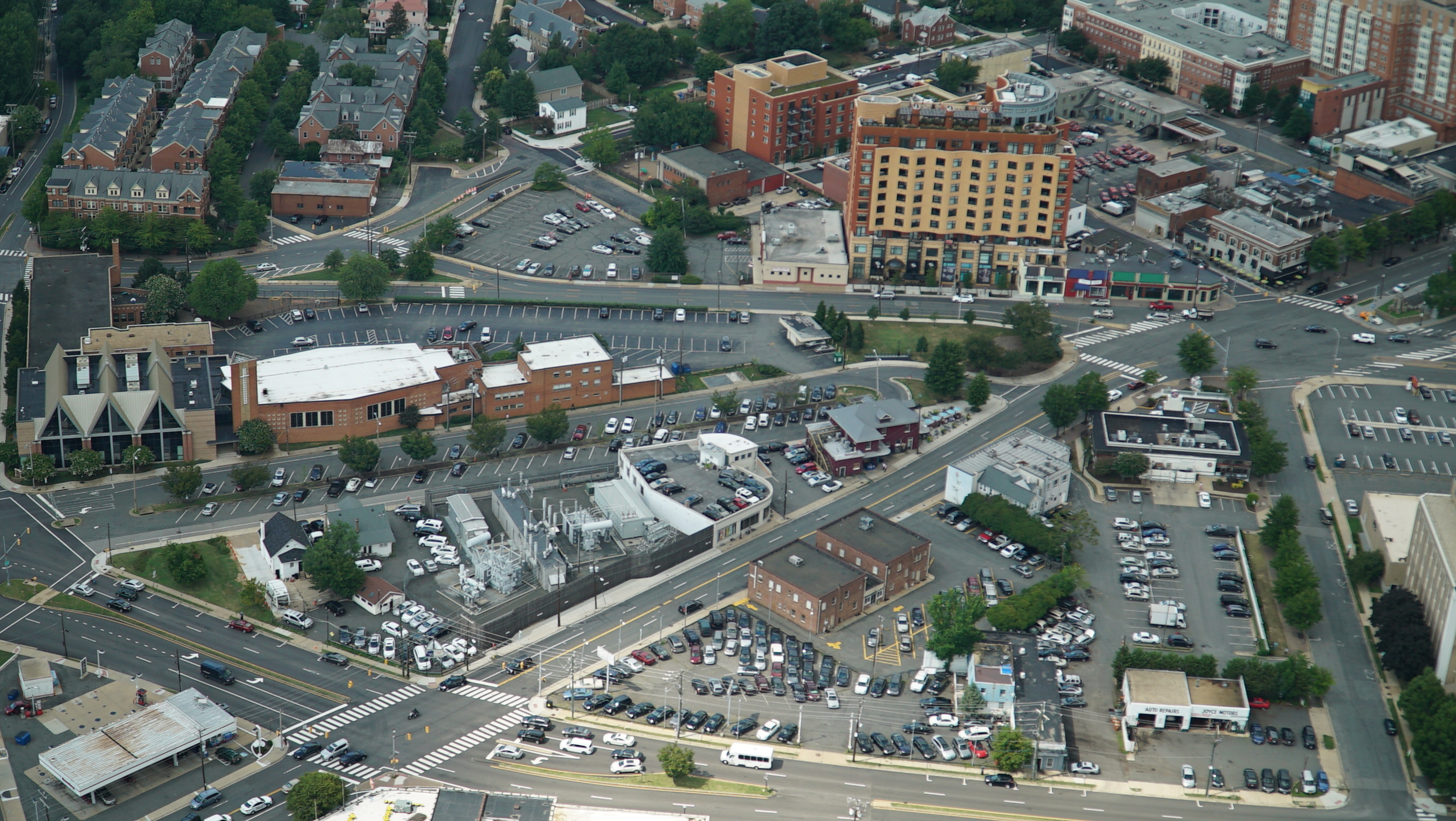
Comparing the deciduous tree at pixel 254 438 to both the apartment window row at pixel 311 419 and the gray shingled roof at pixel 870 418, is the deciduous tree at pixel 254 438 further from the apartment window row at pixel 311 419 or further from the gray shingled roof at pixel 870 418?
the gray shingled roof at pixel 870 418

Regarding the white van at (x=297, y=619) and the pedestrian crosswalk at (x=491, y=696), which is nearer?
the pedestrian crosswalk at (x=491, y=696)

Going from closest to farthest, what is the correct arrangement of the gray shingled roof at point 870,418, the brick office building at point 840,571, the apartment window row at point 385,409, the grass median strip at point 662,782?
the grass median strip at point 662,782
the brick office building at point 840,571
the gray shingled roof at point 870,418
the apartment window row at point 385,409

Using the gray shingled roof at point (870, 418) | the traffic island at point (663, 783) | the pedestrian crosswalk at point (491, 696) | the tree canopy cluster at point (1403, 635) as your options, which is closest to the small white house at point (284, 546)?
the pedestrian crosswalk at point (491, 696)

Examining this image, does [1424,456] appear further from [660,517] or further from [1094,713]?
[660,517]

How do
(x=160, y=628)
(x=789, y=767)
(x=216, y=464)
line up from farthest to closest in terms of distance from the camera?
(x=216, y=464) < (x=160, y=628) < (x=789, y=767)

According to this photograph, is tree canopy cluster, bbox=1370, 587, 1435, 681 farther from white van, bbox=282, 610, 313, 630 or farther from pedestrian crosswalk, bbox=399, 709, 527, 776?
white van, bbox=282, 610, 313, 630

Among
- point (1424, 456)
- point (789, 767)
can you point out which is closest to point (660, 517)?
point (789, 767)

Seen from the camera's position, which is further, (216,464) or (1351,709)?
(216,464)
